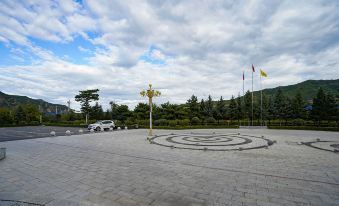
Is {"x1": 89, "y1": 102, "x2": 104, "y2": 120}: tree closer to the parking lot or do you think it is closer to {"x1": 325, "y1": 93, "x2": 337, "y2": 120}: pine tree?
the parking lot

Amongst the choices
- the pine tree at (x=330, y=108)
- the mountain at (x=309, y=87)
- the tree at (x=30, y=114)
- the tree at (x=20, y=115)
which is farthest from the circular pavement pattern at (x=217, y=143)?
the mountain at (x=309, y=87)

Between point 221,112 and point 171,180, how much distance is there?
38.0 metres

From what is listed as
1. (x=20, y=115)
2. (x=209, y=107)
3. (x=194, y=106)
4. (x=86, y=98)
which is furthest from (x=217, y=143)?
(x=20, y=115)

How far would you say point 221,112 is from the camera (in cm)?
4203

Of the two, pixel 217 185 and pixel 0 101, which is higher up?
pixel 0 101

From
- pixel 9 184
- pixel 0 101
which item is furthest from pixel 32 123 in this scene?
pixel 0 101

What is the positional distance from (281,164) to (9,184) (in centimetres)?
981

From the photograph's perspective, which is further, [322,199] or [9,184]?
[9,184]

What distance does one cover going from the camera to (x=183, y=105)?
38031mm

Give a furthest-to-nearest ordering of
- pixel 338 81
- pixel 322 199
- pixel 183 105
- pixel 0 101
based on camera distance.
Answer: pixel 338 81, pixel 0 101, pixel 183 105, pixel 322 199

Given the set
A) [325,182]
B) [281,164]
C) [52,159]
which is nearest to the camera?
[325,182]

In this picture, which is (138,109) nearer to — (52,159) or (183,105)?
(183,105)

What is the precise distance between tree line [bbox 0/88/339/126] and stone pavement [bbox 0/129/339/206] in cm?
2177

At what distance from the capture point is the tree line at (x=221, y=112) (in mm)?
33531
